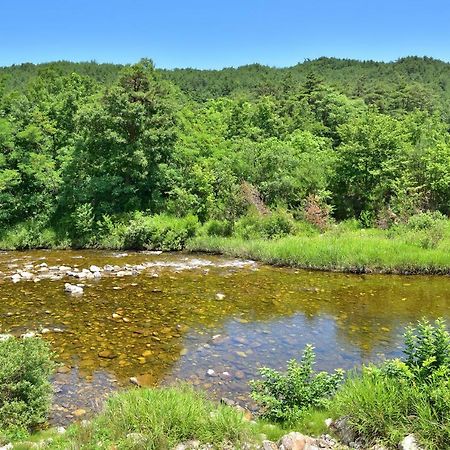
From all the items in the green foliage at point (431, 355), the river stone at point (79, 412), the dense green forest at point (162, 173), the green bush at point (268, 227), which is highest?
the dense green forest at point (162, 173)

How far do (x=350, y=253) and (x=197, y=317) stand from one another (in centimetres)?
869

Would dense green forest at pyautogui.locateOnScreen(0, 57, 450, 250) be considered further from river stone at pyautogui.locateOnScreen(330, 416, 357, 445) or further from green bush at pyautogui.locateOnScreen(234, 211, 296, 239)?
river stone at pyautogui.locateOnScreen(330, 416, 357, 445)

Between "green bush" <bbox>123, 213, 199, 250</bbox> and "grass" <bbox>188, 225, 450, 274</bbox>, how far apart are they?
2.60 meters

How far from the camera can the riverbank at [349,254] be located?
19203 millimetres

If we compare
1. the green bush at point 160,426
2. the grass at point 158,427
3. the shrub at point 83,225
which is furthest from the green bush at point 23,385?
the shrub at point 83,225

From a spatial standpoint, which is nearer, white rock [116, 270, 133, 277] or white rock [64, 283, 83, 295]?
white rock [64, 283, 83, 295]

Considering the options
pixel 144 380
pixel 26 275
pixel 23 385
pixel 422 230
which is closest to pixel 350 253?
pixel 422 230

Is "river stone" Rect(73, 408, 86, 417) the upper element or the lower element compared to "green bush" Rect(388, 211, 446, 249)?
lower

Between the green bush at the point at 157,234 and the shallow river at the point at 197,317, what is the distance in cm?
241

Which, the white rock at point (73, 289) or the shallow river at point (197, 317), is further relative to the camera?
the white rock at point (73, 289)

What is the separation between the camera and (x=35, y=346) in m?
8.30

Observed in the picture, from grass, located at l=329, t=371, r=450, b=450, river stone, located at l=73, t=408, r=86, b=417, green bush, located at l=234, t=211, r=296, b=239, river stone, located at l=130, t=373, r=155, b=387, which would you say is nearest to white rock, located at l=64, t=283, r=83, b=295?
river stone, located at l=130, t=373, r=155, b=387

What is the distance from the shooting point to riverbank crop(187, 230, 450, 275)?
19203mm

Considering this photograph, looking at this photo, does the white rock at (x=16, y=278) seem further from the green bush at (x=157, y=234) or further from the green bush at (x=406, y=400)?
the green bush at (x=406, y=400)
